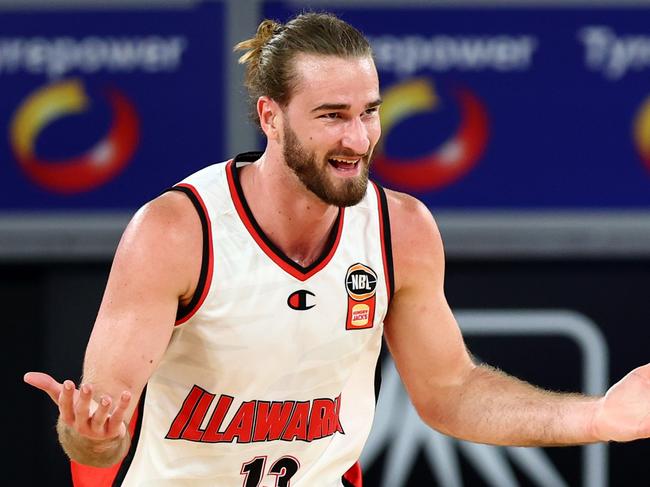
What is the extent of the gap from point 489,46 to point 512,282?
0.92 meters

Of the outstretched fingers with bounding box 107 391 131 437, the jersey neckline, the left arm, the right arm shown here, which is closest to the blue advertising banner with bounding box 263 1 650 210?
the left arm

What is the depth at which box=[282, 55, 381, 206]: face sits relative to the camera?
3.43 meters

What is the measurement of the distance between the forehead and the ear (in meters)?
0.08

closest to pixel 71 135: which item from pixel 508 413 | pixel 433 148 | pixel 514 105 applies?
pixel 433 148

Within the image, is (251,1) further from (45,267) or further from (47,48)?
(45,267)

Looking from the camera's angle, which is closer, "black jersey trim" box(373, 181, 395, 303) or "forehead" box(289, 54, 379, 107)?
"forehead" box(289, 54, 379, 107)

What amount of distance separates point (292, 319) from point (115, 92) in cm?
231

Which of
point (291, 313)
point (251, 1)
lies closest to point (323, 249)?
point (291, 313)

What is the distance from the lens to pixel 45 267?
5750 mm

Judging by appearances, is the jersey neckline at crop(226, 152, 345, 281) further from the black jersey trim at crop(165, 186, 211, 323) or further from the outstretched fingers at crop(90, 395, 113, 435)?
the outstretched fingers at crop(90, 395, 113, 435)

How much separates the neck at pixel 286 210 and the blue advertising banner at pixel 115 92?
2.02m

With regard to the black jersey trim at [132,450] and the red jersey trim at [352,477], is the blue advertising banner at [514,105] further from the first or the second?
the black jersey trim at [132,450]

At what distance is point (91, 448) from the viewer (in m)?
3.22

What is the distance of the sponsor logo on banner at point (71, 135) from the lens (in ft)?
18.4
